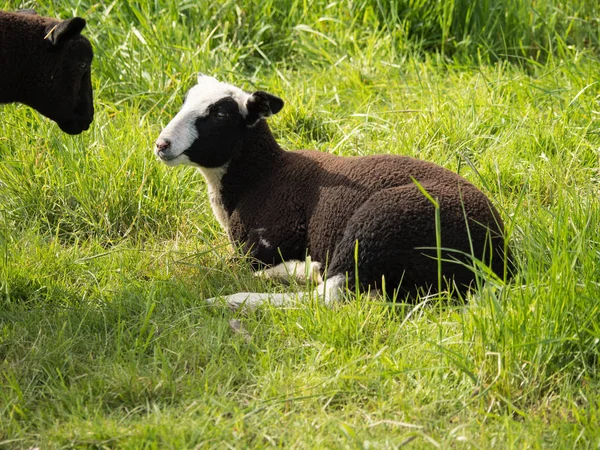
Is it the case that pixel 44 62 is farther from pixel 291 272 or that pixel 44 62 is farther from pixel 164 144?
pixel 291 272

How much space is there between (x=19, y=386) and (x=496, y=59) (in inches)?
196

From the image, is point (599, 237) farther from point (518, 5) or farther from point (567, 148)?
point (518, 5)

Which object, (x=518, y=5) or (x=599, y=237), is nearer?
(x=599, y=237)

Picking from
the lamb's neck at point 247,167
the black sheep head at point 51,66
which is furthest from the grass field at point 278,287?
the black sheep head at point 51,66

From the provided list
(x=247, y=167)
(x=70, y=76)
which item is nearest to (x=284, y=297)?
(x=247, y=167)

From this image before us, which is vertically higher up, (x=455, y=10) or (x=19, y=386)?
(x=455, y=10)

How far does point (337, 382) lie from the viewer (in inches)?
148

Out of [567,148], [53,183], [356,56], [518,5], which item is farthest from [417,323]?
[518,5]

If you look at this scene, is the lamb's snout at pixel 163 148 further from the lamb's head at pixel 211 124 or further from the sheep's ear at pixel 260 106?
the sheep's ear at pixel 260 106

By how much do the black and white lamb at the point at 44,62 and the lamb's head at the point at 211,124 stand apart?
25.2 inches

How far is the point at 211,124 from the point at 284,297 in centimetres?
115

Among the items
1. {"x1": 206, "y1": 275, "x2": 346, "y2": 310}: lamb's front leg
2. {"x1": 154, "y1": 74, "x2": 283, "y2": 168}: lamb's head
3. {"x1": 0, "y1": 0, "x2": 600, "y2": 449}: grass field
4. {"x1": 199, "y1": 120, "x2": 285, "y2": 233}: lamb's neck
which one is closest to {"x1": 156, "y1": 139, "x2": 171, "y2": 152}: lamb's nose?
{"x1": 154, "y1": 74, "x2": 283, "y2": 168}: lamb's head

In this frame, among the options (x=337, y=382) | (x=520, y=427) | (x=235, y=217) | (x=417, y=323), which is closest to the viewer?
(x=520, y=427)

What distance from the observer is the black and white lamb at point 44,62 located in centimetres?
479
